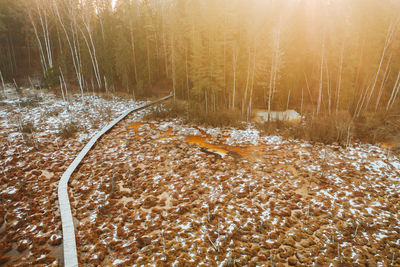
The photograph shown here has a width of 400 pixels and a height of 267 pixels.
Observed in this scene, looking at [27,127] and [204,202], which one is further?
[27,127]

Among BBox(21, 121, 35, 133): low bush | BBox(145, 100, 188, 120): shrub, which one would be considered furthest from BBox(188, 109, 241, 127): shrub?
BBox(21, 121, 35, 133): low bush

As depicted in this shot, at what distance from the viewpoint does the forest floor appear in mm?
3762

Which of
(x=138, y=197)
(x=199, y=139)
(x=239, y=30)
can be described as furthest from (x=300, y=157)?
(x=239, y=30)

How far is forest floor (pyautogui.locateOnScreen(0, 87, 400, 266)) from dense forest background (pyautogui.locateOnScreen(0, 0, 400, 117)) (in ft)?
20.3

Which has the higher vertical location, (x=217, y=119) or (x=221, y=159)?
(x=217, y=119)

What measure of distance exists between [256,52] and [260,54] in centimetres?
31

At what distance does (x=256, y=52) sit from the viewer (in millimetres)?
14117

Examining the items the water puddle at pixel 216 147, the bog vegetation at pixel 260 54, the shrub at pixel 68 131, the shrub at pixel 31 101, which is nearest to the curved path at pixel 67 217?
the shrub at pixel 68 131

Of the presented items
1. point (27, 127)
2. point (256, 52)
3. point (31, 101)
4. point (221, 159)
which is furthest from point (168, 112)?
point (31, 101)

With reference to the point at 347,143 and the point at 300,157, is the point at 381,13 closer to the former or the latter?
the point at 347,143

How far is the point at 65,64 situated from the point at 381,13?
27.2m

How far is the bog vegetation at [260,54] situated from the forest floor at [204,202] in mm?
3897

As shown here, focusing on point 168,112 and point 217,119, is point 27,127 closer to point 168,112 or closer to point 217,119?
point 168,112

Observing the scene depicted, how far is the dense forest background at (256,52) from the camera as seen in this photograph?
13094 mm
